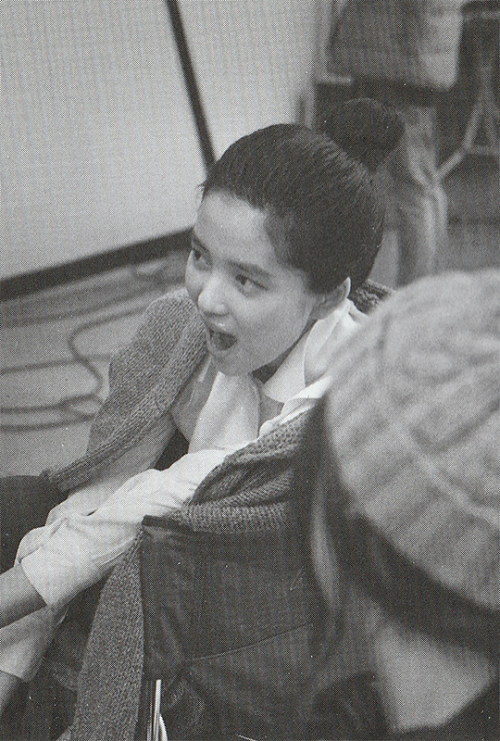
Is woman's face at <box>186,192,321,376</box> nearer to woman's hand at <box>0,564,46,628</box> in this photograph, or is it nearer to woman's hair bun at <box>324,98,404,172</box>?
woman's hair bun at <box>324,98,404,172</box>

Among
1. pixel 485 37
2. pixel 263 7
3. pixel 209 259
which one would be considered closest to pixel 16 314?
pixel 209 259

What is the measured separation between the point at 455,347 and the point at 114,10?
1.53 ft

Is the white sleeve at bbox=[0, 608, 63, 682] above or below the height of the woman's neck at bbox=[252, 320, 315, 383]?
below

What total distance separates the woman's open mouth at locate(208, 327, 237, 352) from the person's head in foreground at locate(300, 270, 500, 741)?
30 cm

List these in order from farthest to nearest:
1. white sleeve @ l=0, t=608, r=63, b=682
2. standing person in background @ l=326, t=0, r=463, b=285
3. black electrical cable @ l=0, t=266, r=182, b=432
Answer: black electrical cable @ l=0, t=266, r=182, b=432 → white sleeve @ l=0, t=608, r=63, b=682 → standing person in background @ l=326, t=0, r=463, b=285

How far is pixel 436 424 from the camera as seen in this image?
28 centimetres

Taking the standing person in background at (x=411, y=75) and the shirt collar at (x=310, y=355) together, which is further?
the shirt collar at (x=310, y=355)

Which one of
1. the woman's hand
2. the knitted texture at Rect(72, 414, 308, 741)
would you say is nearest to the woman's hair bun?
the knitted texture at Rect(72, 414, 308, 741)

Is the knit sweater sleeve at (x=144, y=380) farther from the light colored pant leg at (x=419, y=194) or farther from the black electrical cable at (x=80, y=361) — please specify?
the light colored pant leg at (x=419, y=194)

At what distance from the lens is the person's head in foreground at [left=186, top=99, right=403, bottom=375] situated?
0.60 m

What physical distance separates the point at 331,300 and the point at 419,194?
0.37ft

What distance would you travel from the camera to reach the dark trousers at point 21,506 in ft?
2.52

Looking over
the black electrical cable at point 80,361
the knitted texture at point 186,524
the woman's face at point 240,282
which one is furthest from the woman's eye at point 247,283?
the black electrical cable at point 80,361

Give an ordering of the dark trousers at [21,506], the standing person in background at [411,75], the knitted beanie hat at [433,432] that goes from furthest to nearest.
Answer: the dark trousers at [21,506], the standing person in background at [411,75], the knitted beanie hat at [433,432]
